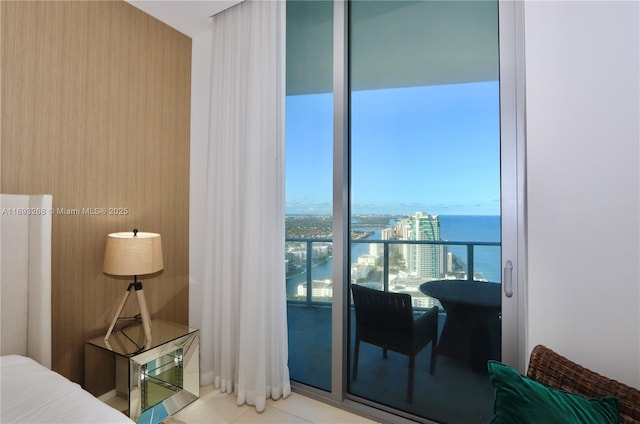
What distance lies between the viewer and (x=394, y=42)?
1835 mm

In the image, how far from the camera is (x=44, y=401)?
1186mm

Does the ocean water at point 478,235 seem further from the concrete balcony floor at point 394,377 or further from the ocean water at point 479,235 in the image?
the concrete balcony floor at point 394,377

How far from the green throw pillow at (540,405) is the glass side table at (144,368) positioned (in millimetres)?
1788

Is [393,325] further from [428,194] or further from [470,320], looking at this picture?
[428,194]

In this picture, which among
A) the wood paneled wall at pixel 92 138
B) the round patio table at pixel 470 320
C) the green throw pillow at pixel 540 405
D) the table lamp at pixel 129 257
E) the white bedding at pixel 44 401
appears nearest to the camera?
the green throw pillow at pixel 540 405

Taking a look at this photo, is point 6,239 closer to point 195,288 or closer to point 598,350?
point 195,288

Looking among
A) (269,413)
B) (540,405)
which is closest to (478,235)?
(540,405)

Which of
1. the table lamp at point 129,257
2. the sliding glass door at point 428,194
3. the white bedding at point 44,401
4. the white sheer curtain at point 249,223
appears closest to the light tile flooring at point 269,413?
the white sheer curtain at point 249,223

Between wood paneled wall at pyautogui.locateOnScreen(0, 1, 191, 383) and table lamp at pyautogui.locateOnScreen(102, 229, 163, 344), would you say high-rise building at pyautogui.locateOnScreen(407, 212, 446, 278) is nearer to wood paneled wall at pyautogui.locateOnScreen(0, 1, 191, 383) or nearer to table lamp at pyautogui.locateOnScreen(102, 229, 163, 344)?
table lamp at pyautogui.locateOnScreen(102, 229, 163, 344)

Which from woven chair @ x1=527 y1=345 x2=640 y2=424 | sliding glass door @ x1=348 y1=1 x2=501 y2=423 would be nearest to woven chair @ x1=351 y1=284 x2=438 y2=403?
sliding glass door @ x1=348 y1=1 x2=501 y2=423

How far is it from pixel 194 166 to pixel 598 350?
2.70 m

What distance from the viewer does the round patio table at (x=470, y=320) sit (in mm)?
1602

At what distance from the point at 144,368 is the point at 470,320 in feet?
6.06

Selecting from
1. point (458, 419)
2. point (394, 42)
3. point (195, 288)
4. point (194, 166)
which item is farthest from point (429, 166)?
point (195, 288)
